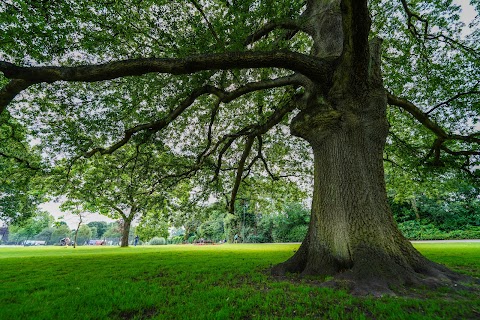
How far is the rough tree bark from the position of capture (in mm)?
4113

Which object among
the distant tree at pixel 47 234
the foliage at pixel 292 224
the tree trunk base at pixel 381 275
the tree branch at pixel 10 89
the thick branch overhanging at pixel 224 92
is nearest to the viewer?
the tree trunk base at pixel 381 275

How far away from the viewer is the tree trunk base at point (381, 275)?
3771 mm

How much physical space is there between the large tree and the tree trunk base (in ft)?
0.08

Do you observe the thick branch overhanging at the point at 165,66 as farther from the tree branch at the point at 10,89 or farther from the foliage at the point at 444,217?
the foliage at the point at 444,217

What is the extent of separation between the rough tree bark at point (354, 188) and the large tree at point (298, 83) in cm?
2

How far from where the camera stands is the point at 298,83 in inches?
255

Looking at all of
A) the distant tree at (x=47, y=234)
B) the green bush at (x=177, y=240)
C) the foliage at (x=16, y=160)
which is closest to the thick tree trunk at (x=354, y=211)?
the foliage at (x=16, y=160)

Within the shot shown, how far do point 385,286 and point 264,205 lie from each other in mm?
10385

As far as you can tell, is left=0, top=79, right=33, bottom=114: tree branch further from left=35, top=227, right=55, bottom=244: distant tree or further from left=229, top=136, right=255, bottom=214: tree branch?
left=35, top=227, right=55, bottom=244: distant tree

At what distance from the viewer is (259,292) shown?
3.88m

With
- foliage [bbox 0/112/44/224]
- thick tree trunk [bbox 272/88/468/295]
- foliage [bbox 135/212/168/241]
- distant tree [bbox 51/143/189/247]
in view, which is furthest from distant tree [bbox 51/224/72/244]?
thick tree trunk [bbox 272/88/468/295]

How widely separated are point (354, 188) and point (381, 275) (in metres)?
1.58

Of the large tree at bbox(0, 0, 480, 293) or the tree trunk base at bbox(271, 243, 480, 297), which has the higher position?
the large tree at bbox(0, 0, 480, 293)

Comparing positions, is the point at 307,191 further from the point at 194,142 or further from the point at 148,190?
the point at 148,190
